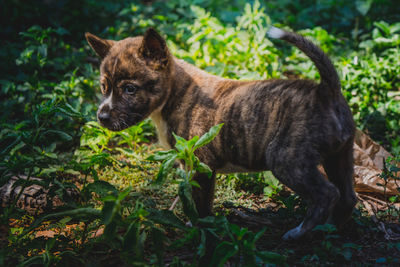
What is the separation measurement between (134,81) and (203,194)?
1.29 metres

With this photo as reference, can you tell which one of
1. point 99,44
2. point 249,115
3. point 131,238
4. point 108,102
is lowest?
point 131,238

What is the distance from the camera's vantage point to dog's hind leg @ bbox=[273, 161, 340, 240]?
2.96 m

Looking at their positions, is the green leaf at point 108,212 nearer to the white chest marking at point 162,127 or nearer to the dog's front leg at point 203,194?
the dog's front leg at point 203,194

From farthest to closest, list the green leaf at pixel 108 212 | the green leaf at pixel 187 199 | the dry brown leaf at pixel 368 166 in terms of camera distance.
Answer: the dry brown leaf at pixel 368 166
the green leaf at pixel 187 199
the green leaf at pixel 108 212

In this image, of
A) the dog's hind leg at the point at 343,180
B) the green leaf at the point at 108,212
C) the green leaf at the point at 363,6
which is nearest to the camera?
the green leaf at the point at 108,212

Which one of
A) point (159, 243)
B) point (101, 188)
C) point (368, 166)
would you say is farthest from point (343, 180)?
point (101, 188)

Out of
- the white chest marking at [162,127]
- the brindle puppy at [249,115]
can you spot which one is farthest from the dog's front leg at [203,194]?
the white chest marking at [162,127]

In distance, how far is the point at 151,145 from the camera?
530 centimetres

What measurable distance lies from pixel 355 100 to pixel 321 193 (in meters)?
2.64

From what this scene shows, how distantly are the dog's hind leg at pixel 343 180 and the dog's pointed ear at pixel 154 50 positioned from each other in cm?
186

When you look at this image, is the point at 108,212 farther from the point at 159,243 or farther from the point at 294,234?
the point at 294,234

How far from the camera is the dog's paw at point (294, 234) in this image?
3.05 meters

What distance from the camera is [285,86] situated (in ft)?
10.8

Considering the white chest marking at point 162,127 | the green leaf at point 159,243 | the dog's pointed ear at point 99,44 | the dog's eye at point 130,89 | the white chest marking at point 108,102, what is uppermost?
the dog's pointed ear at point 99,44
